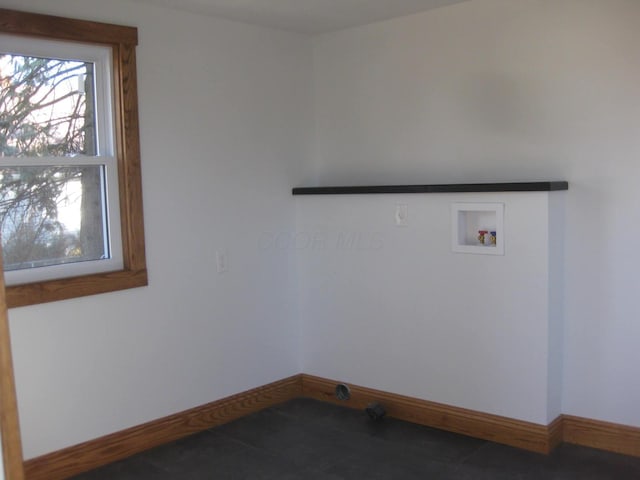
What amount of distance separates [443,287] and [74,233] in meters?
1.86

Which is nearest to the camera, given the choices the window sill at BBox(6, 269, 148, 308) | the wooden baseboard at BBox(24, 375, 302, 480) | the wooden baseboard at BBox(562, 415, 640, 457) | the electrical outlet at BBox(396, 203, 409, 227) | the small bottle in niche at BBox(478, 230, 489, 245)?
the window sill at BBox(6, 269, 148, 308)

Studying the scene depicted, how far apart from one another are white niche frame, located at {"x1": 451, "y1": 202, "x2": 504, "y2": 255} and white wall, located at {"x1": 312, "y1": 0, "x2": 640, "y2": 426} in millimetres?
233

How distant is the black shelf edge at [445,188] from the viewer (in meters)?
3.13

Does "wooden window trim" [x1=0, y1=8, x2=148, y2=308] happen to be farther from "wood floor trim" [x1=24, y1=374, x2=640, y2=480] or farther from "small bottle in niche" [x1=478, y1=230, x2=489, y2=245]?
"small bottle in niche" [x1=478, y1=230, x2=489, y2=245]

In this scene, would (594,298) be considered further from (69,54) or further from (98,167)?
(69,54)

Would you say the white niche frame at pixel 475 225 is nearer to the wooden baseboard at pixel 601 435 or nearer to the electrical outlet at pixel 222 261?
the wooden baseboard at pixel 601 435

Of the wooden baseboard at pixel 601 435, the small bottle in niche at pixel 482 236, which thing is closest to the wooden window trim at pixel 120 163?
the small bottle in niche at pixel 482 236

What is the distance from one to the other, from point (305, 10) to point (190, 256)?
56.5 inches

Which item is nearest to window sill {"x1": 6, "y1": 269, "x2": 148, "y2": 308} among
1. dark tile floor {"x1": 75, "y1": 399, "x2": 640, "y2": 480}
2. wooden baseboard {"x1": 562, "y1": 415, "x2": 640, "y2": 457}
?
dark tile floor {"x1": 75, "y1": 399, "x2": 640, "y2": 480}

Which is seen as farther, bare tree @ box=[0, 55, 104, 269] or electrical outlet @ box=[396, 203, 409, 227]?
electrical outlet @ box=[396, 203, 409, 227]

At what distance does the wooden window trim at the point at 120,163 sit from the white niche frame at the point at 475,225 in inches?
62.2

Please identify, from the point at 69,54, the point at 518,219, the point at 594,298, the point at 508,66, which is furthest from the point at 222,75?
the point at 594,298

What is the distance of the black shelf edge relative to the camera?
3.13 m

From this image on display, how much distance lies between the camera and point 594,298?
3256 mm
